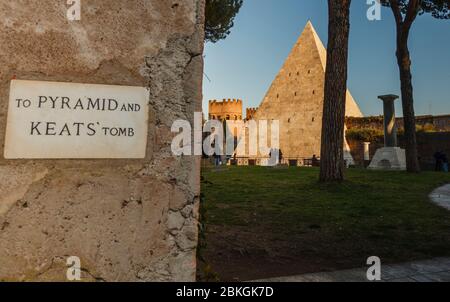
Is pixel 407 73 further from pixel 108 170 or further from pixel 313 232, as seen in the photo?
pixel 108 170

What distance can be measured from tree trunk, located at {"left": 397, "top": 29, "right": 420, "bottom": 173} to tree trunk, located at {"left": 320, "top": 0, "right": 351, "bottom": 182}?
710cm

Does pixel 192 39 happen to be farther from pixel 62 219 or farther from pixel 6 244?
pixel 6 244

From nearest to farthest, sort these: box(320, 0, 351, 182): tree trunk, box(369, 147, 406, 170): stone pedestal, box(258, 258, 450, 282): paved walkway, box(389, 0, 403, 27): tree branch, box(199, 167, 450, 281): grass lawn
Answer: box(258, 258, 450, 282): paved walkway, box(199, 167, 450, 281): grass lawn, box(320, 0, 351, 182): tree trunk, box(389, 0, 403, 27): tree branch, box(369, 147, 406, 170): stone pedestal

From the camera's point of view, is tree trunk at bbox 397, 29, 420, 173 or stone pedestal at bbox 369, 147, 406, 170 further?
stone pedestal at bbox 369, 147, 406, 170

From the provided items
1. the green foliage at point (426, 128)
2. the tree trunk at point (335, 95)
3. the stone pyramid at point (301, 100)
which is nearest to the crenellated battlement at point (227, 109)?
the stone pyramid at point (301, 100)

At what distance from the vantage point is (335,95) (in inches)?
359

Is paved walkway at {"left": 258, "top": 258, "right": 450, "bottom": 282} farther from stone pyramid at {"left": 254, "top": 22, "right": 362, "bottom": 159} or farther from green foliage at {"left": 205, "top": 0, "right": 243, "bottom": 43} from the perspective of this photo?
stone pyramid at {"left": 254, "top": 22, "right": 362, "bottom": 159}

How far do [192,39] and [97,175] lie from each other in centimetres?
79

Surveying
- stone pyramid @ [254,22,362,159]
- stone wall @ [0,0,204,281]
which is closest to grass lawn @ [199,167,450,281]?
stone wall @ [0,0,204,281]

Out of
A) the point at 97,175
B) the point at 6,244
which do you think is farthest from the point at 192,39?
the point at 6,244

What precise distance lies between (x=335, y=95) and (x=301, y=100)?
26279mm

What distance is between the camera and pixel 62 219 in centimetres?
148

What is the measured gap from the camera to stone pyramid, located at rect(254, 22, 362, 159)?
33.5 metres

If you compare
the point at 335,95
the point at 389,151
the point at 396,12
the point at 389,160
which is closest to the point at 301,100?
the point at 389,151
